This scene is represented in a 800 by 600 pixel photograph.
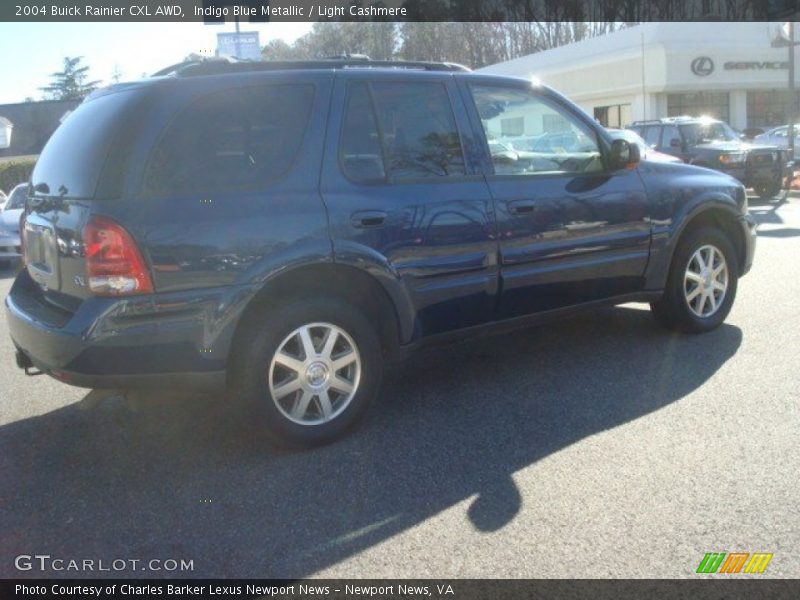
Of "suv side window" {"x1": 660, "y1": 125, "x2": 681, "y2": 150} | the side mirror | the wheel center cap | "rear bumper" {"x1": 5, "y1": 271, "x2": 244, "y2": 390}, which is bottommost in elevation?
the wheel center cap

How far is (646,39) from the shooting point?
109 ft

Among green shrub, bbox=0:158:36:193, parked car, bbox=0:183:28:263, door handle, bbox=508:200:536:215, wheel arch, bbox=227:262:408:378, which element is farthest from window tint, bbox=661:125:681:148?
green shrub, bbox=0:158:36:193

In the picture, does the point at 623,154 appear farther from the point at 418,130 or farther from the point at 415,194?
the point at 415,194

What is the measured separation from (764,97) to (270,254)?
1471 inches

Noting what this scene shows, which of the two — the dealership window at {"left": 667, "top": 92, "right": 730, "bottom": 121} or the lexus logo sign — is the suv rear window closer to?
the lexus logo sign

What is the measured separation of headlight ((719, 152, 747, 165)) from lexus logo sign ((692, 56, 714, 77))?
18030 mm

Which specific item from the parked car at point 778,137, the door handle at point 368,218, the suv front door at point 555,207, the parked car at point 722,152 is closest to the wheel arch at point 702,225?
the suv front door at point 555,207

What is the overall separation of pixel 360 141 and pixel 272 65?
0.63m

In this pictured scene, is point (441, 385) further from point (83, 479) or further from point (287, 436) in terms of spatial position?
point (83, 479)

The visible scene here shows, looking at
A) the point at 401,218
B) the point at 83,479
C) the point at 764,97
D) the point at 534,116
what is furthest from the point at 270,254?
the point at 764,97

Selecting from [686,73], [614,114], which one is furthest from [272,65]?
[614,114]

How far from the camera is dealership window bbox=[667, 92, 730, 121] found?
3441 cm

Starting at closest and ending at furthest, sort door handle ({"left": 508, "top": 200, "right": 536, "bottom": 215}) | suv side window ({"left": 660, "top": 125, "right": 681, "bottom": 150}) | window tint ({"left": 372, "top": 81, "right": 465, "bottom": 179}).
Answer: window tint ({"left": 372, "top": 81, "right": 465, "bottom": 179}), door handle ({"left": 508, "top": 200, "right": 536, "bottom": 215}), suv side window ({"left": 660, "top": 125, "right": 681, "bottom": 150})

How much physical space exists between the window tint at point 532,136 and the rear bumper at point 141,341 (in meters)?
2.05
